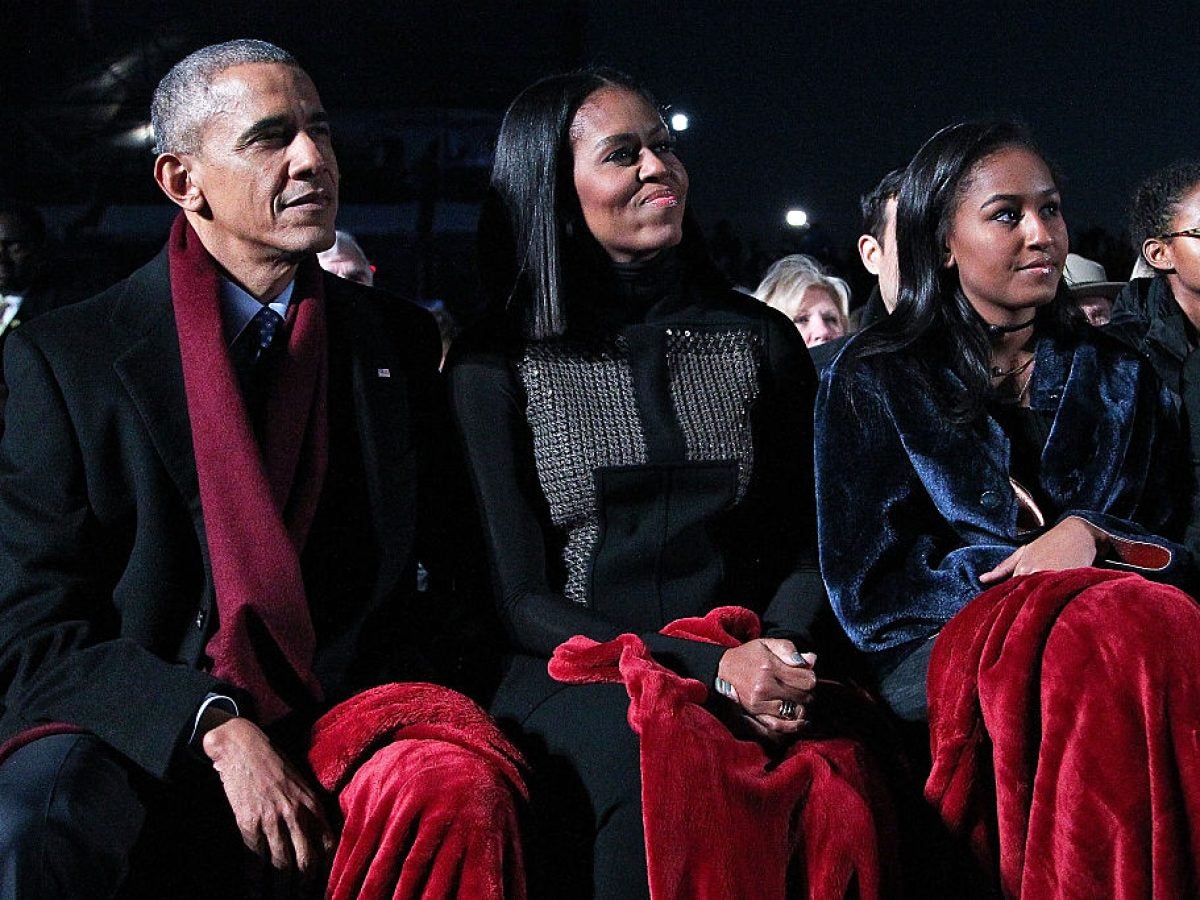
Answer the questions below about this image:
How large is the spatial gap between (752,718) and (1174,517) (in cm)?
96

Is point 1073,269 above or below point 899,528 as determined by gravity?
above

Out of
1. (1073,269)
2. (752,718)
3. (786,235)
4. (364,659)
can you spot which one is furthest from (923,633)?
(786,235)

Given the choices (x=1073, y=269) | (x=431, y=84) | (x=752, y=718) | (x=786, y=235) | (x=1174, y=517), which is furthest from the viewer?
(x=431, y=84)

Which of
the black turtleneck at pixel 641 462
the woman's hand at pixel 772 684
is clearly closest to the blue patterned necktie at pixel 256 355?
the black turtleneck at pixel 641 462

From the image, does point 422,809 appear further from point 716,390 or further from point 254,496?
point 716,390

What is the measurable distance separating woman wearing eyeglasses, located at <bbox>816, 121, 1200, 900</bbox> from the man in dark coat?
717mm

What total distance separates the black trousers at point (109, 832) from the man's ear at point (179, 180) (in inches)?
36.4

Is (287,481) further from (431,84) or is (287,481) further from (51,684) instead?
(431,84)

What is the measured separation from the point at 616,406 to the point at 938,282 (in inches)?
25.9

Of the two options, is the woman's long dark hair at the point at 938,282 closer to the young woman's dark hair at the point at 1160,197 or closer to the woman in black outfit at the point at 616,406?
the woman in black outfit at the point at 616,406

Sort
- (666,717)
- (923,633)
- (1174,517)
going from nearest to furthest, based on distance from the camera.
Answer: (666,717), (923,633), (1174,517)

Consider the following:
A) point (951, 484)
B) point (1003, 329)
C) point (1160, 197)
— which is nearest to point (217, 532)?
point (951, 484)

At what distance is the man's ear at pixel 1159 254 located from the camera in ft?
9.86

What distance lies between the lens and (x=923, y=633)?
2264 millimetres
